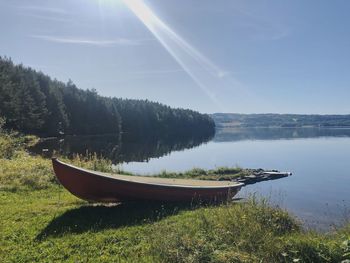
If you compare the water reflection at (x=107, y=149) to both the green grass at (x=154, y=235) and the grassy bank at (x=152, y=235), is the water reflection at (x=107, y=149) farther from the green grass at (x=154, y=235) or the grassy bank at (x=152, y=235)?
the green grass at (x=154, y=235)

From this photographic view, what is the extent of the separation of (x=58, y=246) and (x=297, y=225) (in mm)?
5611

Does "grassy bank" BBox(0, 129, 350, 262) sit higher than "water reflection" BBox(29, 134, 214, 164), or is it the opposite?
"grassy bank" BBox(0, 129, 350, 262)

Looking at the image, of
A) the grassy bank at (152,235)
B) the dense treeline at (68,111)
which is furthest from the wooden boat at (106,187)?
the dense treeline at (68,111)

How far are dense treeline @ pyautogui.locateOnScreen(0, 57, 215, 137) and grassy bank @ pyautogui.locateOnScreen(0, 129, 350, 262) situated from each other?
4158cm

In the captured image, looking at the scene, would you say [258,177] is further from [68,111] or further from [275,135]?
[275,135]

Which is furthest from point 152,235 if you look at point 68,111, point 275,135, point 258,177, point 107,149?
point 275,135

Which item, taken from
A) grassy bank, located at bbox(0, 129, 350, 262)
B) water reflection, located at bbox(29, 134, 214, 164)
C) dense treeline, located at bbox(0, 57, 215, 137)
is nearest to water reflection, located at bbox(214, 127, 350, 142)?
dense treeline, located at bbox(0, 57, 215, 137)

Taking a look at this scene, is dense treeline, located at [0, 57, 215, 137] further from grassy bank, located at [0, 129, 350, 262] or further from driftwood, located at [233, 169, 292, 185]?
grassy bank, located at [0, 129, 350, 262]

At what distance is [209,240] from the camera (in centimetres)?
680

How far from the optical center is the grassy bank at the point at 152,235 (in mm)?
5938

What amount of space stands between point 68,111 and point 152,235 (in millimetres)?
79243

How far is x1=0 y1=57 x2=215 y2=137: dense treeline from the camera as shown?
2112 inches

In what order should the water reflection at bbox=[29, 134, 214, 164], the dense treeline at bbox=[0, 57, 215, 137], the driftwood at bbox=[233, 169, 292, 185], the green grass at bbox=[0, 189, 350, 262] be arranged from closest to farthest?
the green grass at bbox=[0, 189, 350, 262], the driftwood at bbox=[233, 169, 292, 185], the water reflection at bbox=[29, 134, 214, 164], the dense treeline at bbox=[0, 57, 215, 137]

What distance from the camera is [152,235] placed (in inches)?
289
